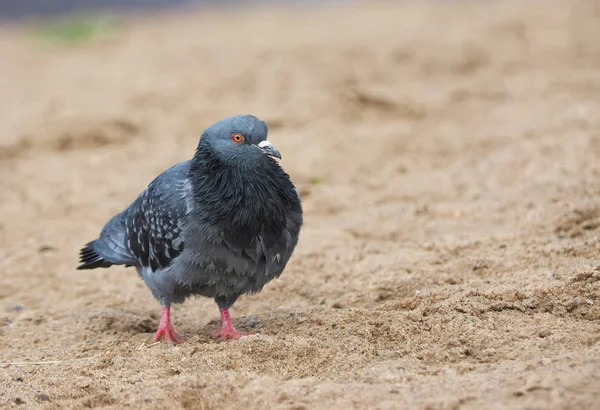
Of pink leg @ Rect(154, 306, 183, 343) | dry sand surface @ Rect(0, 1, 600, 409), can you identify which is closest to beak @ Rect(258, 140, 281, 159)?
dry sand surface @ Rect(0, 1, 600, 409)

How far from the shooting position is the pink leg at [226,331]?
5.13 m

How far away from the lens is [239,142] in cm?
508

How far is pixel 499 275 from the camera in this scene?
17.4 ft

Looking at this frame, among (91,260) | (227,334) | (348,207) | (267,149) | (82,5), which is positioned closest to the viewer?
(267,149)

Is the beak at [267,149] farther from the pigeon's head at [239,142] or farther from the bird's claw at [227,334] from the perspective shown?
the bird's claw at [227,334]

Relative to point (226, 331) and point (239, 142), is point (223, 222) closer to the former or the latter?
point (239, 142)

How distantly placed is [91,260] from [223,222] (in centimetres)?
133

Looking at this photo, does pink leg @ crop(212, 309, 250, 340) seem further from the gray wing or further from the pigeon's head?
the pigeon's head

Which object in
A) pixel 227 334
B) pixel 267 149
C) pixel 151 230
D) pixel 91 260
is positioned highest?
pixel 267 149

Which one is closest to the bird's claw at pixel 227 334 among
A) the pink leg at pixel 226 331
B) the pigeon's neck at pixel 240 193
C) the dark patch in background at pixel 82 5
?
the pink leg at pixel 226 331

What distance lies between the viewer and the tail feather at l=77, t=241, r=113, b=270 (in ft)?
18.8

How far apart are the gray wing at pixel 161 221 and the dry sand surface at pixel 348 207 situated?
1.74 ft

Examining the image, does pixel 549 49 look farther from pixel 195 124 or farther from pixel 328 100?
pixel 195 124

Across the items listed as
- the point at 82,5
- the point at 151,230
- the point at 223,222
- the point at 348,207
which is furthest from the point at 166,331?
the point at 82,5
